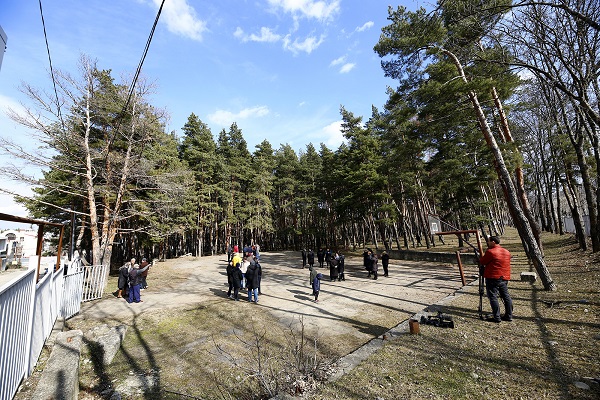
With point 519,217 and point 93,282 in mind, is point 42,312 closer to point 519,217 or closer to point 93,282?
point 93,282

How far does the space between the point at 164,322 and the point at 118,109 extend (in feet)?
46.7

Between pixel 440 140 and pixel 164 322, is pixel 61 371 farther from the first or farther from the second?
pixel 440 140

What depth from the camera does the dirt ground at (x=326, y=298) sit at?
706 centimetres

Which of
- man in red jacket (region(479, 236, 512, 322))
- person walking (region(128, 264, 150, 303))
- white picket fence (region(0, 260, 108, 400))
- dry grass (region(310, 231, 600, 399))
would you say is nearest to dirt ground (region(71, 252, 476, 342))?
person walking (region(128, 264, 150, 303))

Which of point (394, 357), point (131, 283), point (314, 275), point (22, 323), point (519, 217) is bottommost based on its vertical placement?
point (394, 357)

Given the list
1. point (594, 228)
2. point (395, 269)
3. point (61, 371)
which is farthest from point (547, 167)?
point (61, 371)

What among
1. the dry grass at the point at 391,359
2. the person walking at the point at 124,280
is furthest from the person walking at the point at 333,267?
the person walking at the point at 124,280

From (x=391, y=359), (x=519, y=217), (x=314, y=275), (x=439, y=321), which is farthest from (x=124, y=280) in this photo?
(x=519, y=217)

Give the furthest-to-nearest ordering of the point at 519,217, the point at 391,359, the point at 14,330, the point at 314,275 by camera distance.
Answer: the point at 314,275
the point at 519,217
the point at 391,359
the point at 14,330

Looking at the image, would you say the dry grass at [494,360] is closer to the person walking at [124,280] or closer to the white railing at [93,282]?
the person walking at [124,280]

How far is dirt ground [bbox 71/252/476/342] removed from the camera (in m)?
7.06

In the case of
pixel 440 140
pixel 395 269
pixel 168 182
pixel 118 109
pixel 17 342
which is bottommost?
pixel 395 269

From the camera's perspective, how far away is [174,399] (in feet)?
12.6

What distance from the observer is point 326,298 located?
959 centimetres
